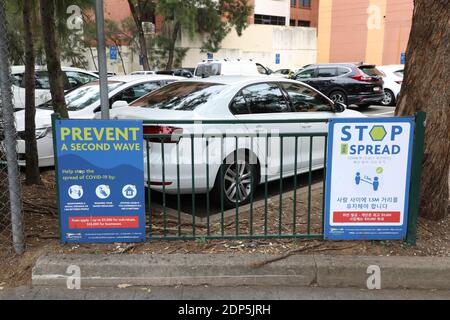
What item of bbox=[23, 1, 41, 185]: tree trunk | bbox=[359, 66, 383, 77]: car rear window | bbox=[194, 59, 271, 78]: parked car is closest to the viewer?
bbox=[23, 1, 41, 185]: tree trunk

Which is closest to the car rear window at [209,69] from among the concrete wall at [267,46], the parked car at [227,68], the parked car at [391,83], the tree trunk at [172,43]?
the parked car at [227,68]

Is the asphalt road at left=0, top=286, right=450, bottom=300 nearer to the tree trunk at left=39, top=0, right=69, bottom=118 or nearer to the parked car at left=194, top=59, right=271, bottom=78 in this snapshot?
the tree trunk at left=39, top=0, right=69, bottom=118

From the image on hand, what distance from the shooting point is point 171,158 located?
15.5ft

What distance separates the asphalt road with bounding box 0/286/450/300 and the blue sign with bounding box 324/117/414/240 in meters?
0.57

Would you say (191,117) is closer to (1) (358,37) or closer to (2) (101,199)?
(2) (101,199)

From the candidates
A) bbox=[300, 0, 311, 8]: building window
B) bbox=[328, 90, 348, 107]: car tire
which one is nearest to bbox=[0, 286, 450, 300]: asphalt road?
bbox=[328, 90, 348, 107]: car tire

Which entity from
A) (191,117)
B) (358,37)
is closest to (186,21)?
(358,37)

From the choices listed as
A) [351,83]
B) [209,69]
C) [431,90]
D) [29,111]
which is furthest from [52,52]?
[209,69]

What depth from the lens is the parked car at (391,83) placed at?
15.8 meters

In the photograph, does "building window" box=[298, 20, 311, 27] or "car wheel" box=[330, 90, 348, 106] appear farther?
"building window" box=[298, 20, 311, 27]

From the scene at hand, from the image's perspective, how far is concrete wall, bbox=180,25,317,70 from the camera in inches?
1640

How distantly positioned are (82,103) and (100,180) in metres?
3.99

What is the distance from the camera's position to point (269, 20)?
169 feet

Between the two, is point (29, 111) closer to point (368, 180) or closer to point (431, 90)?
point (368, 180)
